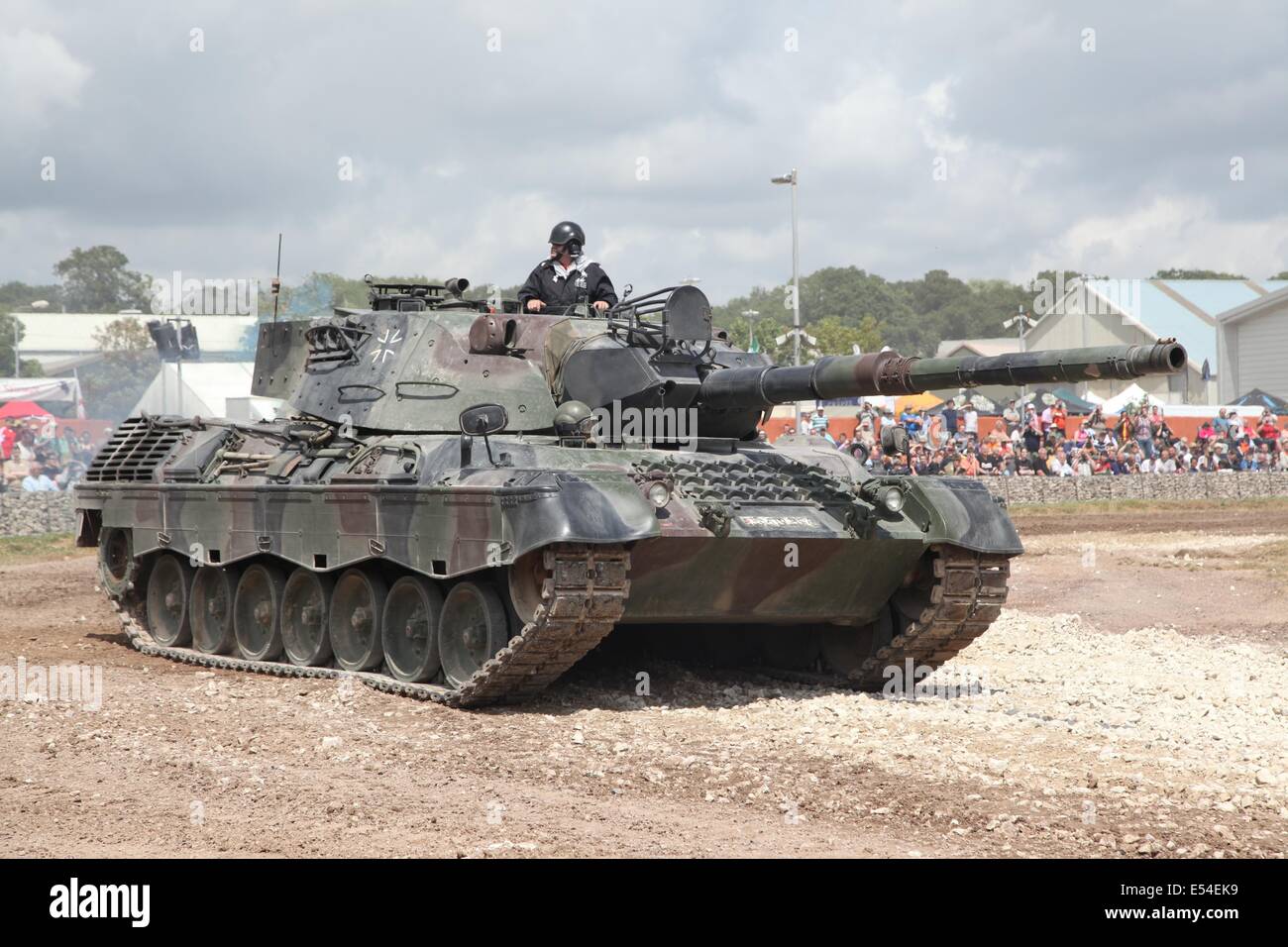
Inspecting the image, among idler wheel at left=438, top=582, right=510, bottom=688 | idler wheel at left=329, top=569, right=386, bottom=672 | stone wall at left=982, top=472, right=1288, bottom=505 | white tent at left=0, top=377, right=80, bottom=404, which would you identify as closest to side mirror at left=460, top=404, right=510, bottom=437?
idler wheel at left=438, top=582, right=510, bottom=688

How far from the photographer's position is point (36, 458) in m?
36.6

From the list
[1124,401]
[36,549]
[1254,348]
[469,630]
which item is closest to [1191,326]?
[1254,348]

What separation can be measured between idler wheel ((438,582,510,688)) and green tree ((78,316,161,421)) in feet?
111

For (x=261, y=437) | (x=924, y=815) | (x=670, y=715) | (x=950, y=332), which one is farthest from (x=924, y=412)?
(x=950, y=332)

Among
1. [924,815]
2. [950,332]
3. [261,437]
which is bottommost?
[924,815]

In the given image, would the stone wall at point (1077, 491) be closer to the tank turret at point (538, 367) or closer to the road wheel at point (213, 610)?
the road wheel at point (213, 610)

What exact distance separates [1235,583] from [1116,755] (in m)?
13.3

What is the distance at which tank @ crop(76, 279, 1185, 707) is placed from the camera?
41.3 feet

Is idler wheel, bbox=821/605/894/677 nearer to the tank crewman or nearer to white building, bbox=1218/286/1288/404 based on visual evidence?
the tank crewman

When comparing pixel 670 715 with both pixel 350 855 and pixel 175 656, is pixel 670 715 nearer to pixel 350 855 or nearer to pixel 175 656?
pixel 350 855

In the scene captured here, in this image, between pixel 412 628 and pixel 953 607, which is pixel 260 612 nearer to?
pixel 412 628

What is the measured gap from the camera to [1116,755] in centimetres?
1126

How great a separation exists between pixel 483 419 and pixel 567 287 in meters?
3.52

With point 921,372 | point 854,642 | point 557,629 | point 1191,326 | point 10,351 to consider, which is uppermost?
point 10,351
